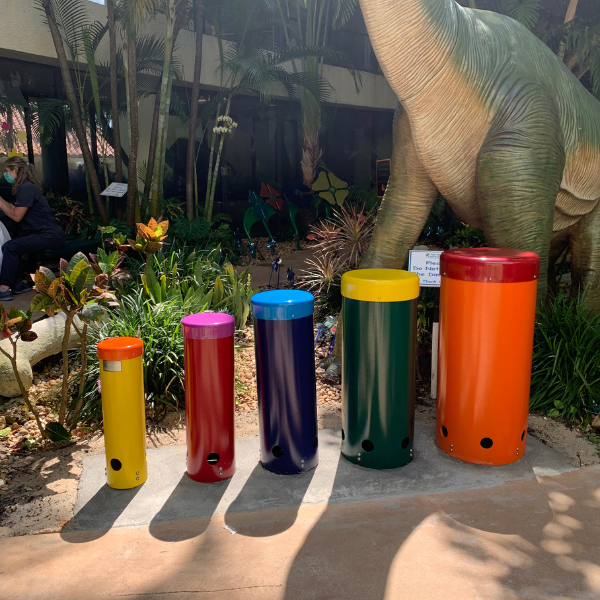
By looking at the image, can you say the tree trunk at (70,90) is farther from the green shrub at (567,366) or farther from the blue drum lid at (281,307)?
the green shrub at (567,366)

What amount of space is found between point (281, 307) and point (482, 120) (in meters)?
1.63

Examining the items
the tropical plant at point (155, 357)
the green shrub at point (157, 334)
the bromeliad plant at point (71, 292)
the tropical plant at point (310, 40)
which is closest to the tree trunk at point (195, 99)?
the tropical plant at point (310, 40)

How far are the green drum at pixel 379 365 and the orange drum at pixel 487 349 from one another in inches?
7.9

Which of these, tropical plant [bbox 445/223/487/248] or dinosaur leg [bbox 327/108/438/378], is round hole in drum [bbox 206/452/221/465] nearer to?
dinosaur leg [bbox 327/108/438/378]

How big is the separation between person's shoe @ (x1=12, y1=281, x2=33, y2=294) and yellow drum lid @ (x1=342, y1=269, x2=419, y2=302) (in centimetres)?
476

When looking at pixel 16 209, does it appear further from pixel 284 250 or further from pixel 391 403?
pixel 391 403

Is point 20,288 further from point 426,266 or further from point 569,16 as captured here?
point 569,16

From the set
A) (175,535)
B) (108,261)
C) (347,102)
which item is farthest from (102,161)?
(175,535)

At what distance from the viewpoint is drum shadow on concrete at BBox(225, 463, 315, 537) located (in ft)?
7.94

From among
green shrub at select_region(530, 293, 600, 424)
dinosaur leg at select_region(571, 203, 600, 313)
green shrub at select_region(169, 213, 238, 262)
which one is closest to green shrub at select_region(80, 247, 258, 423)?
green shrub at select_region(530, 293, 600, 424)

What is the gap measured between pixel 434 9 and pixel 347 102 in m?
9.86

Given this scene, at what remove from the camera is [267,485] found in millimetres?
2754

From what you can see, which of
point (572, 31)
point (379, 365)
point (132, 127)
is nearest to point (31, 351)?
point (379, 365)

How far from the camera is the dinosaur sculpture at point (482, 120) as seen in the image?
2.99 metres
